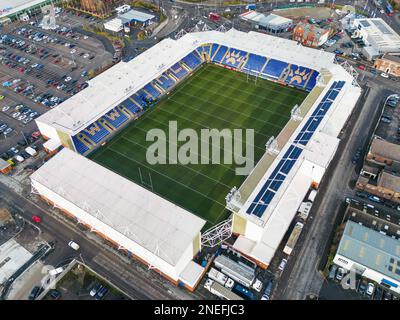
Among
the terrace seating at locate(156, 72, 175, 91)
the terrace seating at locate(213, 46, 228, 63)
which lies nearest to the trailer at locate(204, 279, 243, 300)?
the terrace seating at locate(156, 72, 175, 91)

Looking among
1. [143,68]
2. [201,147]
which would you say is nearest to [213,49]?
[143,68]

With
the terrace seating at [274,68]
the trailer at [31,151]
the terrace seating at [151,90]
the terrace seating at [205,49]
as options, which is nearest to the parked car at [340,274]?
the terrace seating at [274,68]

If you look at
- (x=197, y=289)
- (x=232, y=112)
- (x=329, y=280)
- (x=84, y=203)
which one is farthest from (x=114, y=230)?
(x=232, y=112)

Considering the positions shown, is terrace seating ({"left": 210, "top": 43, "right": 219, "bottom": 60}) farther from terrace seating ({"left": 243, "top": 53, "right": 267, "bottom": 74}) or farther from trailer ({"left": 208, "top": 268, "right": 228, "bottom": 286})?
trailer ({"left": 208, "top": 268, "right": 228, "bottom": 286})

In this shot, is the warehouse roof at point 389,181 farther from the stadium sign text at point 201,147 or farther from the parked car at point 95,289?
the parked car at point 95,289

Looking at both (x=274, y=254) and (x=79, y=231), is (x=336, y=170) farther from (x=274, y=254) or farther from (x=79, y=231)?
(x=79, y=231)

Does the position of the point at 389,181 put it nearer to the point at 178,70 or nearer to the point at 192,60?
the point at 178,70
